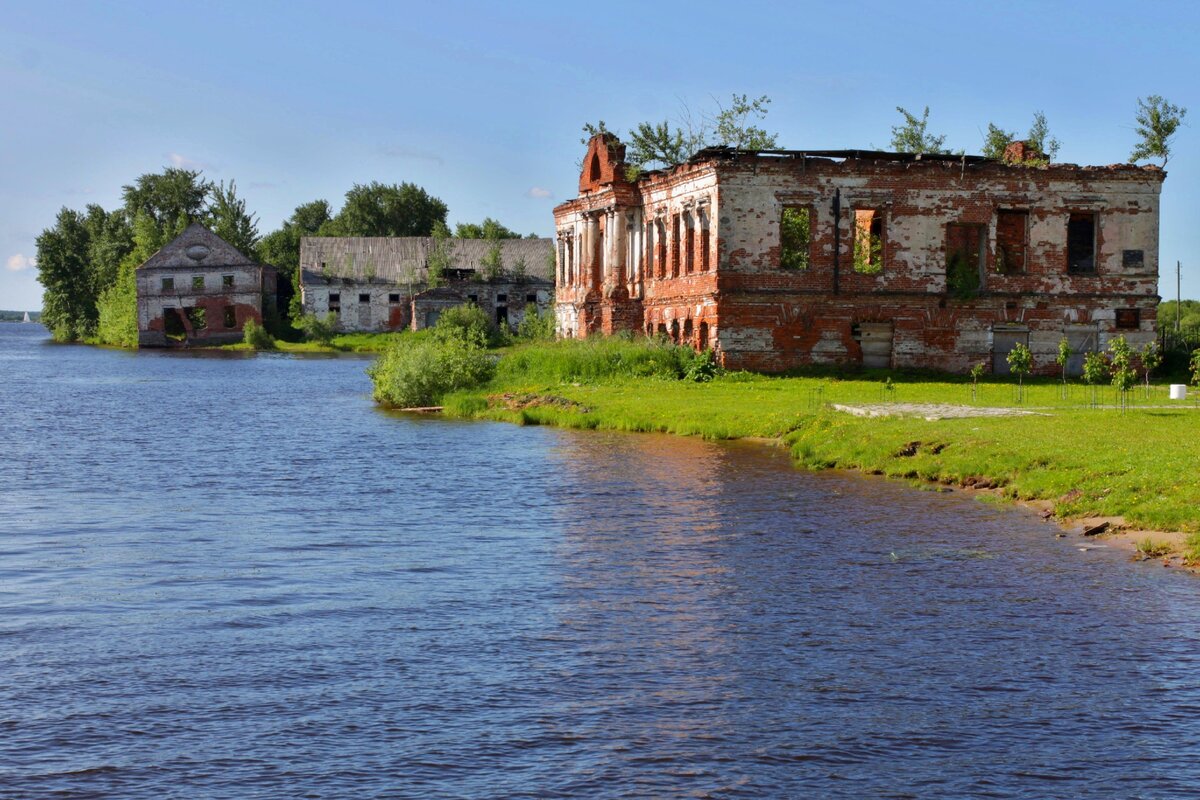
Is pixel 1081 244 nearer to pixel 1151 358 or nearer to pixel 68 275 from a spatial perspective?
pixel 1151 358

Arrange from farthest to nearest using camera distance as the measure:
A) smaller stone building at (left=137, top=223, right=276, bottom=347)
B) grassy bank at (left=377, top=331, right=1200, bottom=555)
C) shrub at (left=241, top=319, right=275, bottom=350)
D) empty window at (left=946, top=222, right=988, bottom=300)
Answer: smaller stone building at (left=137, top=223, right=276, bottom=347)
shrub at (left=241, top=319, right=275, bottom=350)
empty window at (left=946, top=222, right=988, bottom=300)
grassy bank at (left=377, top=331, right=1200, bottom=555)

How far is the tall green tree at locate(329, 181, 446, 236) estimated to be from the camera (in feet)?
401

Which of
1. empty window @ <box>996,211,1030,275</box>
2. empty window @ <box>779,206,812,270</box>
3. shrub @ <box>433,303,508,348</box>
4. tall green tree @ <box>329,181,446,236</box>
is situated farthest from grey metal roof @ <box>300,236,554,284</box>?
empty window @ <box>996,211,1030,275</box>

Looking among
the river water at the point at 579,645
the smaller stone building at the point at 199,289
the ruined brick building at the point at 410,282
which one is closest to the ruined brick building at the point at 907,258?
the river water at the point at 579,645

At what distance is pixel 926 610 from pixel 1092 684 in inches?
104

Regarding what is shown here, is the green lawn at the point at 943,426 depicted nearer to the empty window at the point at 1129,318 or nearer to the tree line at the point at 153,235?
the empty window at the point at 1129,318

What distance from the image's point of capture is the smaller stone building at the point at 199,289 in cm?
9069

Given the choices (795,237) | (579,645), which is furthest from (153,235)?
(579,645)

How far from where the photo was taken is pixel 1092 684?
11.1 m

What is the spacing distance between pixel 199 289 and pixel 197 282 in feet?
1.62

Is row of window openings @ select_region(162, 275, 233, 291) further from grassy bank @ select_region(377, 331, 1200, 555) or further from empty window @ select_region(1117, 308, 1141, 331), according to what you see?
empty window @ select_region(1117, 308, 1141, 331)

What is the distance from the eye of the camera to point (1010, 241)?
42969 millimetres

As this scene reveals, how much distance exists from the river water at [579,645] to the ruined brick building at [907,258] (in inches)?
727

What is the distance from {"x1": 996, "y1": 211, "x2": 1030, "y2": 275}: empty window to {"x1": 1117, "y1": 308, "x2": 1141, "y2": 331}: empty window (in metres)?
3.42
